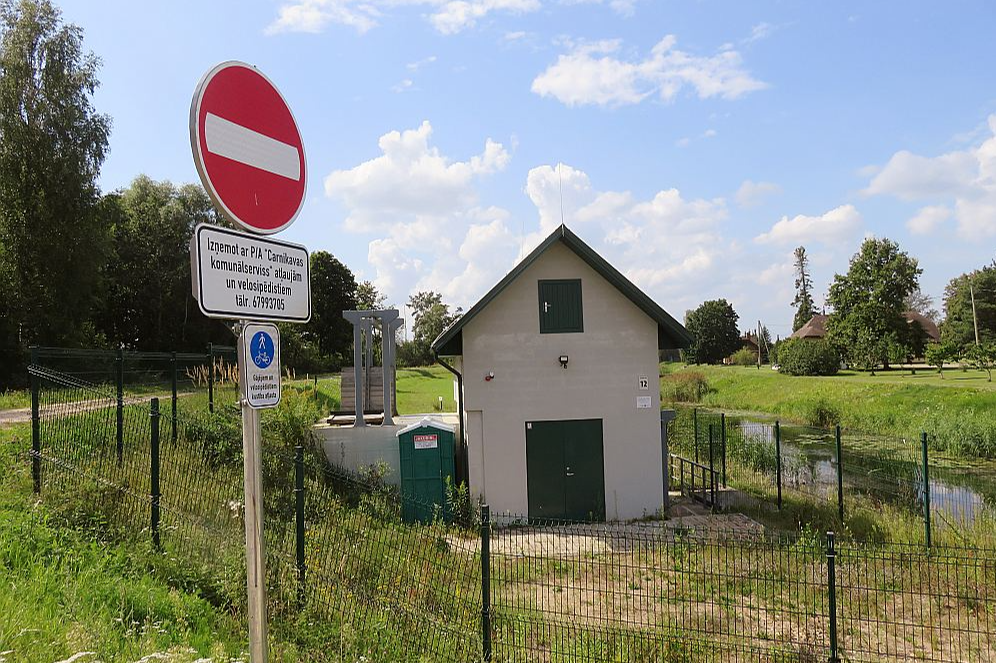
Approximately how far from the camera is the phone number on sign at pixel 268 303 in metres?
2.65

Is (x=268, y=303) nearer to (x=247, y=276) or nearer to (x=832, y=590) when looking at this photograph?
(x=247, y=276)

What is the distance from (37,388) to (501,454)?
792 centimetres

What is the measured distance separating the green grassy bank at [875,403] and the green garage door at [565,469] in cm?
1467

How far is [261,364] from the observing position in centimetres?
265

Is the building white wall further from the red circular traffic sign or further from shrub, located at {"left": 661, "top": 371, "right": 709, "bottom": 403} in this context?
shrub, located at {"left": 661, "top": 371, "right": 709, "bottom": 403}

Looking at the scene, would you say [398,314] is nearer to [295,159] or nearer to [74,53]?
[295,159]

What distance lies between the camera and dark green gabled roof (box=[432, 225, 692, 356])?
12508mm

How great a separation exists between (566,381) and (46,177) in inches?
889

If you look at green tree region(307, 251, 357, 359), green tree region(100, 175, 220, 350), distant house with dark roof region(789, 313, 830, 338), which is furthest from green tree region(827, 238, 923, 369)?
green tree region(100, 175, 220, 350)

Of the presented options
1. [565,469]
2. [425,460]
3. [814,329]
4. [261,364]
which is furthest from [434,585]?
[814,329]

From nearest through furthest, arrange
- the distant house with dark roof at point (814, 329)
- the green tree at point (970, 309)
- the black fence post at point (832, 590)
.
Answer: the black fence post at point (832, 590), the green tree at point (970, 309), the distant house with dark roof at point (814, 329)

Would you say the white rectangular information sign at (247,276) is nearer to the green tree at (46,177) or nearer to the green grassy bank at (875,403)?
the green grassy bank at (875,403)

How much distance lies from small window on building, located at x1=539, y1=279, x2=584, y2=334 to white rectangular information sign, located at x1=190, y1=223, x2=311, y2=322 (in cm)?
1025

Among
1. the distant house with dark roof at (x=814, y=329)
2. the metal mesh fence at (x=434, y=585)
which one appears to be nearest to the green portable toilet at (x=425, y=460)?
the metal mesh fence at (x=434, y=585)
